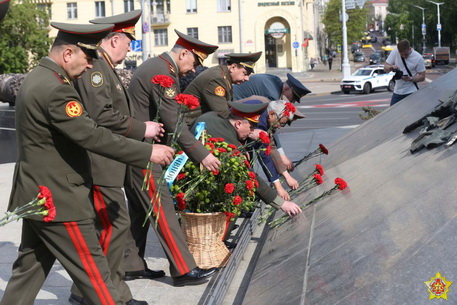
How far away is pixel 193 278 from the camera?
5.33 metres

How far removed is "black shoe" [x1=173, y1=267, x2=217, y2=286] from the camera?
209 inches

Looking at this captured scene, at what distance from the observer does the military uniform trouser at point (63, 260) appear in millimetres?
3836

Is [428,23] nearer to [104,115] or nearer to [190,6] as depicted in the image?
[190,6]

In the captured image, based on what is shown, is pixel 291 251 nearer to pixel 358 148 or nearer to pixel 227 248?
pixel 227 248

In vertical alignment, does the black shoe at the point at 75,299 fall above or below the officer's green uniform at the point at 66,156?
below

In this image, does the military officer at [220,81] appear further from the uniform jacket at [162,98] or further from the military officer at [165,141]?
the uniform jacket at [162,98]

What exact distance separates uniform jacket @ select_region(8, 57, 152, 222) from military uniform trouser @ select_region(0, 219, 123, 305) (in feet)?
0.28

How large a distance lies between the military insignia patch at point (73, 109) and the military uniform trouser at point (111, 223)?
95 cm

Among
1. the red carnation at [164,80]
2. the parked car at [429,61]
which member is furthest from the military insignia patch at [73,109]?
the parked car at [429,61]

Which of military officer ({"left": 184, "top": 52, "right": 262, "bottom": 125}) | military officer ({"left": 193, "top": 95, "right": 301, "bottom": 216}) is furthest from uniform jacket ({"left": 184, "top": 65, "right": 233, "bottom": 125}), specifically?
military officer ({"left": 193, "top": 95, "right": 301, "bottom": 216})

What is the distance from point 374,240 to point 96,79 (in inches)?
73.0

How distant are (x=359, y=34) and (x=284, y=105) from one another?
6356cm

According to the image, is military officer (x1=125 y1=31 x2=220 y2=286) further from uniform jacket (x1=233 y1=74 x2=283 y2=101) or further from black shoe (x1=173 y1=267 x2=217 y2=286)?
uniform jacket (x1=233 y1=74 x2=283 y2=101)

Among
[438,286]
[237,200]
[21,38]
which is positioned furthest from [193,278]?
[21,38]
